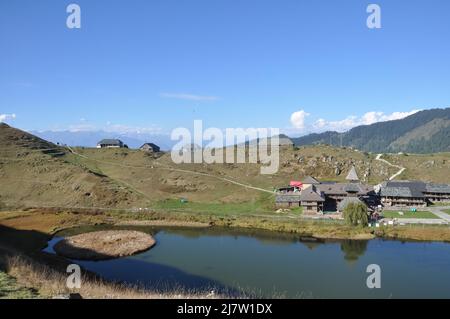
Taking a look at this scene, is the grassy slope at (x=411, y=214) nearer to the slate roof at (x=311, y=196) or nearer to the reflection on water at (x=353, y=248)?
the slate roof at (x=311, y=196)

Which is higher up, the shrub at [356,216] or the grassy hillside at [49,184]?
the grassy hillside at [49,184]

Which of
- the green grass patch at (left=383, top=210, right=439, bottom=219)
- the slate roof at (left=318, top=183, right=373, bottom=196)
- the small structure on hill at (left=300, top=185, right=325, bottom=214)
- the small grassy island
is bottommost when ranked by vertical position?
the small grassy island

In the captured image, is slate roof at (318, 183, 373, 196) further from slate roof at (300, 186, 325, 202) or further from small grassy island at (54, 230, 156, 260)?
small grassy island at (54, 230, 156, 260)

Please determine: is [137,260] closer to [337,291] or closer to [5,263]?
[5,263]

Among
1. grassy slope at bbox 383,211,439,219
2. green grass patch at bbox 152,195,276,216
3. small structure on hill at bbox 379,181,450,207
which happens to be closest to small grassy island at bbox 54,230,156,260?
green grass patch at bbox 152,195,276,216

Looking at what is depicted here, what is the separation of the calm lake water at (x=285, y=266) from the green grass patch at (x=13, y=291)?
17.7 meters

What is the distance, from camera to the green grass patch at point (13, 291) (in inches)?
724

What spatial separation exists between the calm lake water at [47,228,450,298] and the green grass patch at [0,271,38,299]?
17.7 meters

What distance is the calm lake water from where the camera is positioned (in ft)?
120

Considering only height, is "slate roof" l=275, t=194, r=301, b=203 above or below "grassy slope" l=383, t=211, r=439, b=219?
above

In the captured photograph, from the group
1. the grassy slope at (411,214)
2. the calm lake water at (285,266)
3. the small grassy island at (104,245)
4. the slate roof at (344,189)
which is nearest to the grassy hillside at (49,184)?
the small grassy island at (104,245)

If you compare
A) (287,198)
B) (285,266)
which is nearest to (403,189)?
(287,198)
